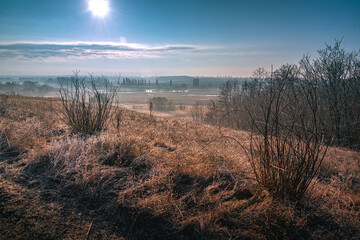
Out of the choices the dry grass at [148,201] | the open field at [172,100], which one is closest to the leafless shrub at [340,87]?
the dry grass at [148,201]

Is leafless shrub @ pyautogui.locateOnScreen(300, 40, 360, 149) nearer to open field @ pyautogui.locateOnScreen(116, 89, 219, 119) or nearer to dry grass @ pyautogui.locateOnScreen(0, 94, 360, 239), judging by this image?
dry grass @ pyautogui.locateOnScreen(0, 94, 360, 239)

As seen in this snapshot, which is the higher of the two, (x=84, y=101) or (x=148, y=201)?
(x=84, y=101)

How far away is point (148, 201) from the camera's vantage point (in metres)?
2.36

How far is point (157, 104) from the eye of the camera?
7175 cm

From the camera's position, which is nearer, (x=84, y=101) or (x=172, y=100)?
(x=84, y=101)

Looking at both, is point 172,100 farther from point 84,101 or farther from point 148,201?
point 148,201

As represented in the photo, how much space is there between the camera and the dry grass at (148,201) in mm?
2043

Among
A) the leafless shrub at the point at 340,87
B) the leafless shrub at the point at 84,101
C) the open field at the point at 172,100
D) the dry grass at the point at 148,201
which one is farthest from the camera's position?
the open field at the point at 172,100

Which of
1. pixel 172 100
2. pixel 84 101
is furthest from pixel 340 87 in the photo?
pixel 172 100

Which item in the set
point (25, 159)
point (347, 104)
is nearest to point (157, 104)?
point (347, 104)

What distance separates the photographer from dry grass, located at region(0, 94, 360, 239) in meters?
2.04

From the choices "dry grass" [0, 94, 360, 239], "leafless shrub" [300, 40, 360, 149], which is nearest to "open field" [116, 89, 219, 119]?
"leafless shrub" [300, 40, 360, 149]

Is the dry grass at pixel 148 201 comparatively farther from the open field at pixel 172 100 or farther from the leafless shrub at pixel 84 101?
the open field at pixel 172 100

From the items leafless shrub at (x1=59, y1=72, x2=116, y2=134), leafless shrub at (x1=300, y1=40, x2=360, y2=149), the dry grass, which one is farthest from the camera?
leafless shrub at (x1=300, y1=40, x2=360, y2=149)
